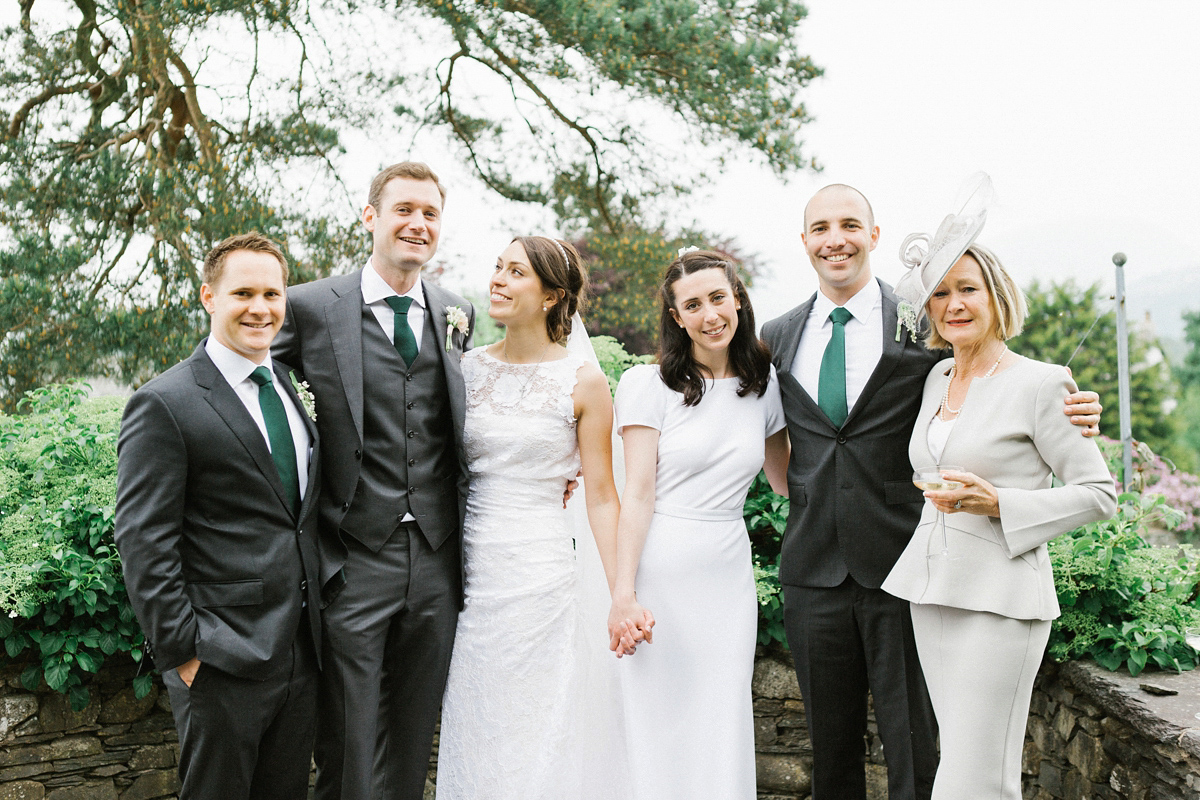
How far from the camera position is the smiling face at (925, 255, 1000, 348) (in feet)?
8.68

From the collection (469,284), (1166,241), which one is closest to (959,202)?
(469,284)

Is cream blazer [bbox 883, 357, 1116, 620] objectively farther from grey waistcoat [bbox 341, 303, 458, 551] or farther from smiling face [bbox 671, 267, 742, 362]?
grey waistcoat [bbox 341, 303, 458, 551]

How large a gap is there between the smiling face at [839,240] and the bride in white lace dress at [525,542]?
872 millimetres

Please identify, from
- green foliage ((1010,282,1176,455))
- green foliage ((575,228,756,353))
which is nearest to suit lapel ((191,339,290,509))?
green foliage ((575,228,756,353))

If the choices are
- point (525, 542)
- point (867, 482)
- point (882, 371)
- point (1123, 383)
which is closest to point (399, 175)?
point (525, 542)

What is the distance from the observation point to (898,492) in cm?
296

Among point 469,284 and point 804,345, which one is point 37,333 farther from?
point 804,345

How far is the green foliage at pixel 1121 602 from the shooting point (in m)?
3.23

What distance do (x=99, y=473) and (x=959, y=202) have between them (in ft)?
11.5

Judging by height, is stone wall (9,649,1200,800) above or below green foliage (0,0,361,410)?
below

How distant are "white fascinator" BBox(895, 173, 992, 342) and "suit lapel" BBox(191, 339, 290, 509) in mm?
1965

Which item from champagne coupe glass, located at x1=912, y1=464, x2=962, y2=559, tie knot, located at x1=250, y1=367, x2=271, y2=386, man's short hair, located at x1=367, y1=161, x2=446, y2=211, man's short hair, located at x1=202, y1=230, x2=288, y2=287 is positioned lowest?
champagne coupe glass, located at x1=912, y1=464, x2=962, y2=559

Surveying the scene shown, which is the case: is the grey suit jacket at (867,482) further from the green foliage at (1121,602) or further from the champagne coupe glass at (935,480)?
the green foliage at (1121,602)

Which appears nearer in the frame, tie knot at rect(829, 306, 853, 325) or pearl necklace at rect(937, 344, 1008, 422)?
pearl necklace at rect(937, 344, 1008, 422)
